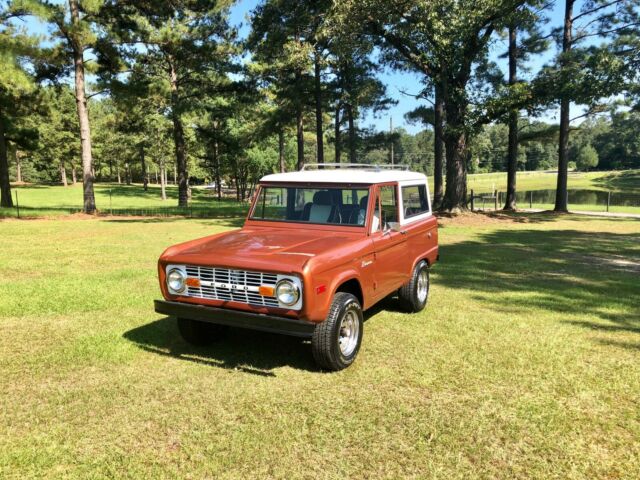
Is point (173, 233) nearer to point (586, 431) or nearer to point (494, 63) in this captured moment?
point (586, 431)

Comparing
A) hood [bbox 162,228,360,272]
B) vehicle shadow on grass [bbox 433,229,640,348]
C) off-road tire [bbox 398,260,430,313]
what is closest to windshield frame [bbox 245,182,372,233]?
hood [bbox 162,228,360,272]

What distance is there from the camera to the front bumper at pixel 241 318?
4.07 metres

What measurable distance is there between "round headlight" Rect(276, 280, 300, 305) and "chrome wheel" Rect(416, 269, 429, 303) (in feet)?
9.69

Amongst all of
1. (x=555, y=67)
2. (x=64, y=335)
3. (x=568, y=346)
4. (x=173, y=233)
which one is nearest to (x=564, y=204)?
(x=555, y=67)

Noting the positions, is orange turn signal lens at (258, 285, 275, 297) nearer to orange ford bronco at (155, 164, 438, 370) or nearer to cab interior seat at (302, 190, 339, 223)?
orange ford bronco at (155, 164, 438, 370)

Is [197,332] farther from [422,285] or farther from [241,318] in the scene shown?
[422,285]

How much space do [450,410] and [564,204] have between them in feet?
75.0

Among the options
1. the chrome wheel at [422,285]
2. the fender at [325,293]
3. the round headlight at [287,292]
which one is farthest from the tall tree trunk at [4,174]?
the fender at [325,293]

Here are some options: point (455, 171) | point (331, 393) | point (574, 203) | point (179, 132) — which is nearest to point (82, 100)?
point (179, 132)

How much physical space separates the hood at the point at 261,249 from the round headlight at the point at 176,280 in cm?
12

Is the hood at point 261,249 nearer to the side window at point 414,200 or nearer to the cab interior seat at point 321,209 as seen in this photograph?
the cab interior seat at point 321,209

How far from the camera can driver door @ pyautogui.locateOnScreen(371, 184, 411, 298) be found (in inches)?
209

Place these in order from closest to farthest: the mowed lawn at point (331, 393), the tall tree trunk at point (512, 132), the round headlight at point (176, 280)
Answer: the mowed lawn at point (331, 393) → the round headlight at point (176, 280) → the tall tree trunk at point (512, 132)

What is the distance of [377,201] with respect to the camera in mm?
5418
